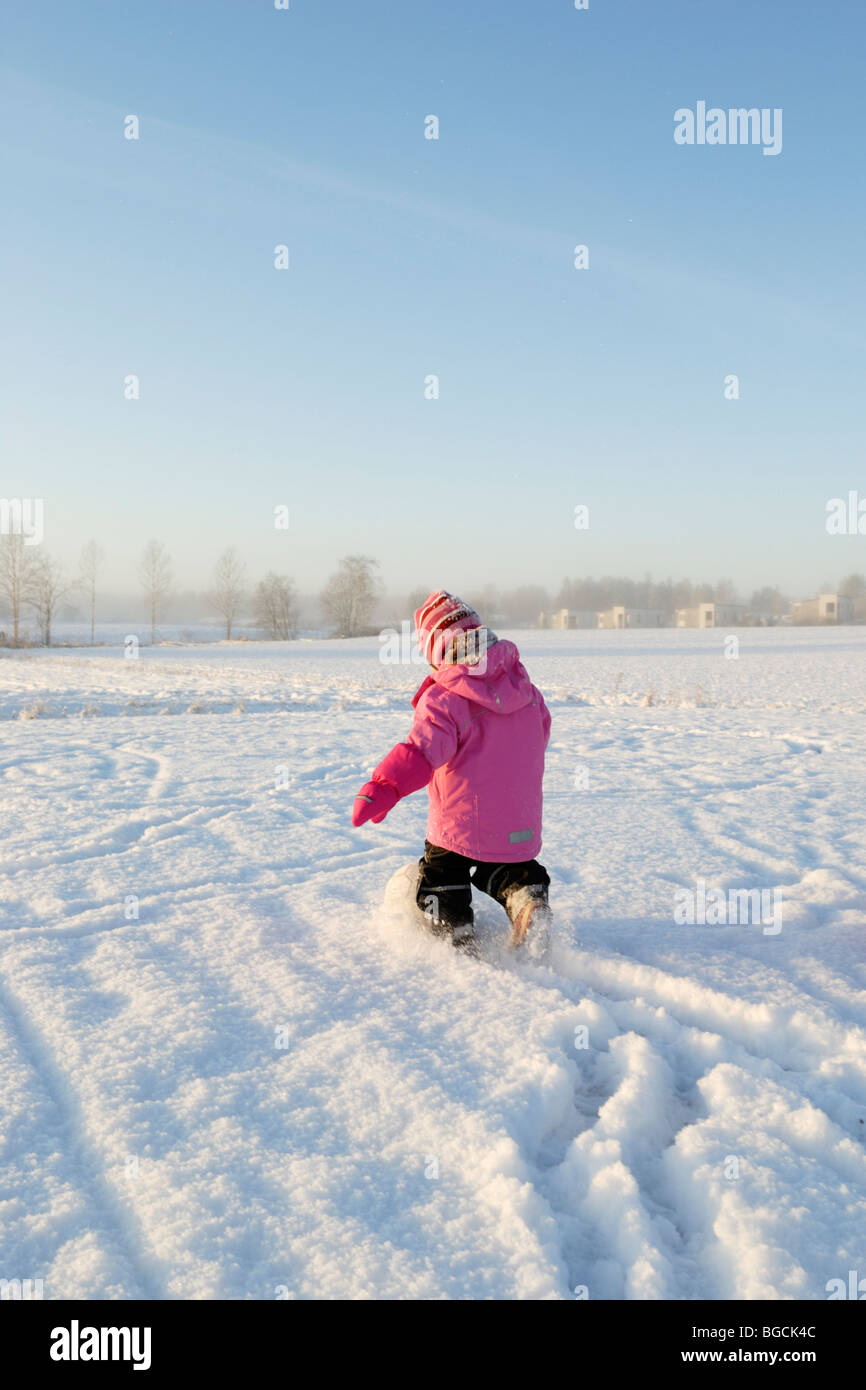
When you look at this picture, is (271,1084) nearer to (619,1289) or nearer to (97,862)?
(619,1289)

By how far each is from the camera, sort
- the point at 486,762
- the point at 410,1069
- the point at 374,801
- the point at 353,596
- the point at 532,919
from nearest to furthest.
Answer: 1. the point at 410,1069
2. the point at 374,801
3. the point at 532,919
4. the point at 486,762
5. the point at 353,596

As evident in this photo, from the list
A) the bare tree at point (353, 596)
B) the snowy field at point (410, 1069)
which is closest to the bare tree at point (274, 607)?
the bare tree at point (353, 596)

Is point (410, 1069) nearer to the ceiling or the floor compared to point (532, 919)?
nearer to the floor

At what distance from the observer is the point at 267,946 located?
3631 millimetres

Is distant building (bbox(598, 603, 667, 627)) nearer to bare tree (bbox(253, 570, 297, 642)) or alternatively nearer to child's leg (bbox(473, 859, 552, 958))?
bare tree (bbox(253, 570, 297, 642))

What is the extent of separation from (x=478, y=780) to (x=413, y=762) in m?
0.35

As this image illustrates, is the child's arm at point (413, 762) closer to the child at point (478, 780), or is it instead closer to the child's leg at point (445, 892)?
the child at point (478, 780)

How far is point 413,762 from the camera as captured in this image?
10.8 feet

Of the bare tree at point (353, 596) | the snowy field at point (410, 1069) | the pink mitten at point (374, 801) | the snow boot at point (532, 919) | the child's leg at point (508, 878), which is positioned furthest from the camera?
the bare tree at point (353, 596)

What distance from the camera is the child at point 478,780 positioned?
3.45m

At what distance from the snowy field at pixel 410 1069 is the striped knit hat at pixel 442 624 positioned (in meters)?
1.21

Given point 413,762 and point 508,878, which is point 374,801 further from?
point 508,878

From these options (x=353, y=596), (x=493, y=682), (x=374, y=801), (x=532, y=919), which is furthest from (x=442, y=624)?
(x=353, y=596)
